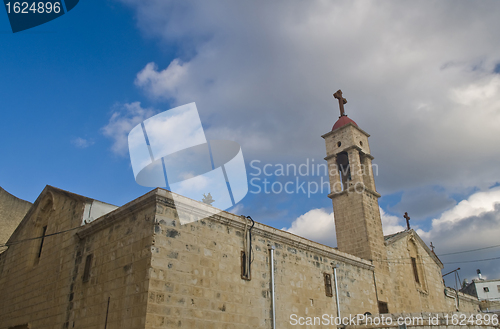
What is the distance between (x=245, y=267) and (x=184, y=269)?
2246mm

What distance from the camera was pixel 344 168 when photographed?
768 inches

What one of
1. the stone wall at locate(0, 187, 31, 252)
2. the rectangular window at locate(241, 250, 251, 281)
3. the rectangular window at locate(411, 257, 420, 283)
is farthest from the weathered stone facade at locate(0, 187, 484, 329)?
the rectangular window at locate(411, 257, 420, 283)

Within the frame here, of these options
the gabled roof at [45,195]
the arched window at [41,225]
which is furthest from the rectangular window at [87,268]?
the arched window at [41,225]

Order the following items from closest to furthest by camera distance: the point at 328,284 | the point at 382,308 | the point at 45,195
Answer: the point at 328,284
the point at 45,195
the point at 382,308

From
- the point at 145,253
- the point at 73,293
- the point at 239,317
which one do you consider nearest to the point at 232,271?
the point at 239,317

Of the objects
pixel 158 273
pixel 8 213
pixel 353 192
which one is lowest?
pixel 158 273

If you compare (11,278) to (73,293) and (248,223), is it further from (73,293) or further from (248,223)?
(248,223)

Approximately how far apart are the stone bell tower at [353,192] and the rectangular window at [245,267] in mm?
7784

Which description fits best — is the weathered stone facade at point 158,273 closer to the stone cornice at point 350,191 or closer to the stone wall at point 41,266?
the stone wall at point 41,266

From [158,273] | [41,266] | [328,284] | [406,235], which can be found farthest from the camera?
[406,235]

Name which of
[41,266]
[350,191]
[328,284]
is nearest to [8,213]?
[41,266]

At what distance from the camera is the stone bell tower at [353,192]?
55.9 feet

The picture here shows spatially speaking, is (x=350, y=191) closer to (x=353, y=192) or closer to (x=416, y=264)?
(x=353, y=192)

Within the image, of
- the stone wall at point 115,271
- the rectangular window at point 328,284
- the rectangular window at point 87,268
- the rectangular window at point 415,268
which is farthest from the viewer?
the rectangular window at point 415,268
